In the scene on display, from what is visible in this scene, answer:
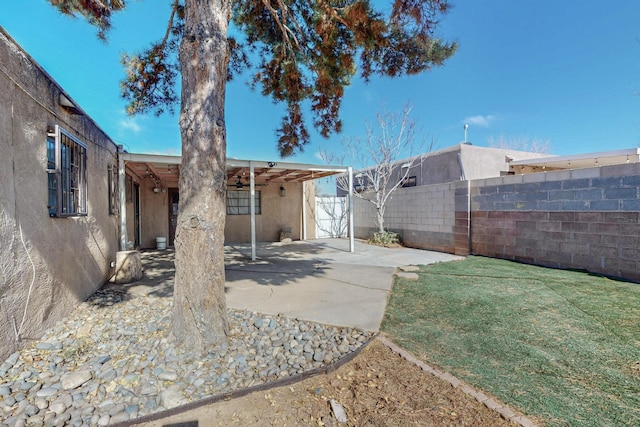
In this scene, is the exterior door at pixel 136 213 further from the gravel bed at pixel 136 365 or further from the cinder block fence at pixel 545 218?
the cinder block fence at pixel 545 218

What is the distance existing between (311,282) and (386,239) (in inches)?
226

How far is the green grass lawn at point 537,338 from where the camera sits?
1.97 meters

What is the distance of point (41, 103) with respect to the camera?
121 inches

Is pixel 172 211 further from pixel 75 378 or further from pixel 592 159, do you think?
pixel 592 159

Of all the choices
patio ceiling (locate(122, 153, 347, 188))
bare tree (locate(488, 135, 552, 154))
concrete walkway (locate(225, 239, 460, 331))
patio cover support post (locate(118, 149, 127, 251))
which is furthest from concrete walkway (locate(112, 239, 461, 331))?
bare tree (locate(488, 135, 552, 154))

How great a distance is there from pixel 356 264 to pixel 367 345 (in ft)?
13.7

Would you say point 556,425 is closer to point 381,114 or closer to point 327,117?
point 327,117

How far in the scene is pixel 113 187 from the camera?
6133mm

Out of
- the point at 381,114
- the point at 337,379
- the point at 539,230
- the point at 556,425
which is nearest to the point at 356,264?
the point at 539,230

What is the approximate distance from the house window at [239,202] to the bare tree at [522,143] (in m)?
17.8

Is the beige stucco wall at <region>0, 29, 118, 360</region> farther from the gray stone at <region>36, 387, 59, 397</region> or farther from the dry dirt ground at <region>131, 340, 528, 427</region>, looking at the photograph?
the dry dirt ground at <region>131, 340, 528, 427</region>

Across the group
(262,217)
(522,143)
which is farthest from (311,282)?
(522,143)

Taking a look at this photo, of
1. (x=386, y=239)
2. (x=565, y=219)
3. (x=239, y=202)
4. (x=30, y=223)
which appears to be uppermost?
(x=239, y=202)

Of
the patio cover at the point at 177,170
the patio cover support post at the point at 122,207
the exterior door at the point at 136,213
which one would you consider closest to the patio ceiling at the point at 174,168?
the patio cover at the point at 177,170
